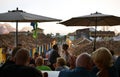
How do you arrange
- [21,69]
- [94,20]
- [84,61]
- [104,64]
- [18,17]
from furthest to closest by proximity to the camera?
[94,20]
[18,17]
[104,64]
[84,61]
[21,69]

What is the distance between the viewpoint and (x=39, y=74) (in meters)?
4.97

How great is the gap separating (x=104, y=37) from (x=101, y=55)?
36.7 metres

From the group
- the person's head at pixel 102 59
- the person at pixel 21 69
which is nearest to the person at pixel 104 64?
the person's head at pixel 102 59

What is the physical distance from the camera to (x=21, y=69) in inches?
193

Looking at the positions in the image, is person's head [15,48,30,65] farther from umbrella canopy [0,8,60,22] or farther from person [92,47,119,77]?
umbrella canopy [0,8,60,22]

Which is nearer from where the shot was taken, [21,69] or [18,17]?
[21,69]

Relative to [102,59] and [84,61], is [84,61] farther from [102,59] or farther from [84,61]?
[102,59]

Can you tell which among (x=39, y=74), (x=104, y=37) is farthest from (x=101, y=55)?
(x=104, y=37)

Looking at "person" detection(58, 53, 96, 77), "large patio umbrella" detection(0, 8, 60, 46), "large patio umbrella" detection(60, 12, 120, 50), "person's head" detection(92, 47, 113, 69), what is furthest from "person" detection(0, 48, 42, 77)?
"large patio umbrella" detection(60, 12, 120, 50)

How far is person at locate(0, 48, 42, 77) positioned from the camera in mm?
4883

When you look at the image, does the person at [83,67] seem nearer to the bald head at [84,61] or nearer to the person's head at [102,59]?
the bald head at [84,61]

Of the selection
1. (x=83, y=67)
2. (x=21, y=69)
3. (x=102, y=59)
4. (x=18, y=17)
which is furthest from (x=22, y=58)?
(x=18, y=17)

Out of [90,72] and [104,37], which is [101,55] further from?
[104,37]

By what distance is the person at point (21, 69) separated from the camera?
192 inches
